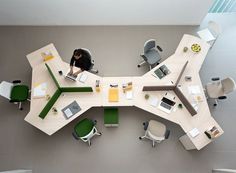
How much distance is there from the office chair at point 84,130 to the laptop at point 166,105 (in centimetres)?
136

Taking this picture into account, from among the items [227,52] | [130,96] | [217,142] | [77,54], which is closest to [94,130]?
[130,96]

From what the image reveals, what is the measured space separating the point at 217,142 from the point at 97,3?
12.4 ft

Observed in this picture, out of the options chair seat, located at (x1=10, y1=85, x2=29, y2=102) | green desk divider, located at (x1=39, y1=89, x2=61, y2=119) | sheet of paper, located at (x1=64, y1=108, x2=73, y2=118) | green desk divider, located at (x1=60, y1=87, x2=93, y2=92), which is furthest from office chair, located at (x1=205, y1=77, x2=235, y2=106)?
chair seat, located at (x1=10, y1=85, x2=29, y2=102)

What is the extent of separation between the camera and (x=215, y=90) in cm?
468

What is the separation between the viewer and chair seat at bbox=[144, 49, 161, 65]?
16.1ft

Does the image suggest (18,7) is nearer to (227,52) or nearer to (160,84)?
(160,84)

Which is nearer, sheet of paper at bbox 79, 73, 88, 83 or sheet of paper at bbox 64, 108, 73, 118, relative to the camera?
sheet of paper at bbox 64, 108, 73, 118

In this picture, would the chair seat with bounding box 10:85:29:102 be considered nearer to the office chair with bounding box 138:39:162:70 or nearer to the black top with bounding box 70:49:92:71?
the black top with bounding box 70:49:92:71

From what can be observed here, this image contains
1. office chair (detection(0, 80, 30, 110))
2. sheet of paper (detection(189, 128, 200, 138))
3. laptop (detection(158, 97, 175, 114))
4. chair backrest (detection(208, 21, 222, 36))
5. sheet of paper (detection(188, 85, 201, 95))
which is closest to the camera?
sheet of paper (detection(189, 128, 200, 138))

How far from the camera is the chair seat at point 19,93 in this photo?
460cm

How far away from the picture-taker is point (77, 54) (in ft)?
13.5

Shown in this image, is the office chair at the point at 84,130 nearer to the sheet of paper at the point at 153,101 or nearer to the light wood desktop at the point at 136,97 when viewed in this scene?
the light wood desktop at the point at 136,97

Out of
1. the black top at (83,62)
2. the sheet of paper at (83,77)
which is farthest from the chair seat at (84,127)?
the black top at (83,62)

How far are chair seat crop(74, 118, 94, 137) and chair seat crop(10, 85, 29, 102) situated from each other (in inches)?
50.6
